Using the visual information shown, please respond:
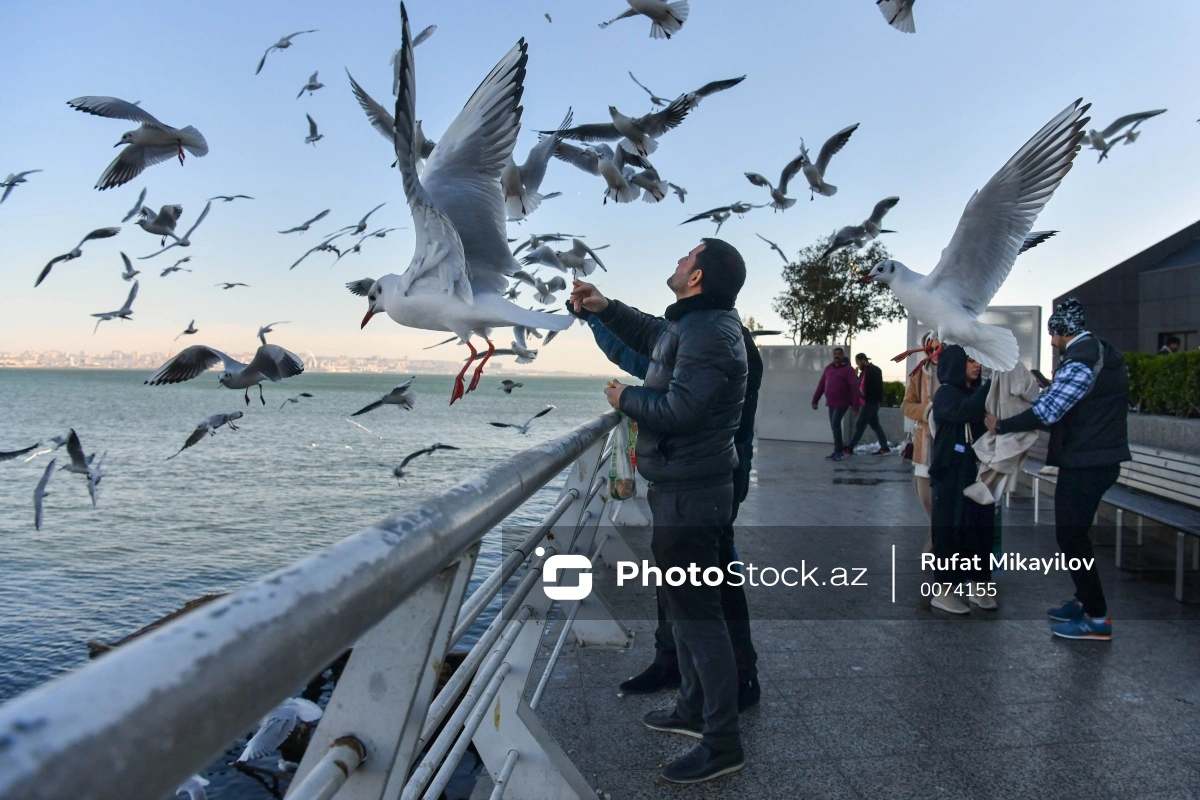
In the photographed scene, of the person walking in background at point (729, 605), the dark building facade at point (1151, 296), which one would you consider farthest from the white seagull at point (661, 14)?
the dark building facade at point (1151, 296)

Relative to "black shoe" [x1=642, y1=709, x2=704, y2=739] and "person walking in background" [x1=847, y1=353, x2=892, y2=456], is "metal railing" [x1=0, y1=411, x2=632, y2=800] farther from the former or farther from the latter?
"person walking in background" [x1=847, y1=353, x2=892, y2=456]

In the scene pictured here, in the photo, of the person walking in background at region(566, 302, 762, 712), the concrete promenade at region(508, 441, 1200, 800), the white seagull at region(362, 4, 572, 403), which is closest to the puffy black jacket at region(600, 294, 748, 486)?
the person walking in background at region(566, 302, 762, 712)

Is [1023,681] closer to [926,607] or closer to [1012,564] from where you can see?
[926,607]

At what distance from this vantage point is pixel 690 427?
2.89 m

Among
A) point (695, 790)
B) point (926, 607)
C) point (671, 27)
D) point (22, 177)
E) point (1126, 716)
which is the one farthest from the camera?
point (22, 177)

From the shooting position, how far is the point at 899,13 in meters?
7.35

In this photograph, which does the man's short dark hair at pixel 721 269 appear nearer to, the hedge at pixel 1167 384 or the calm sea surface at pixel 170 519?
the calm sea surface at pixel 170 519

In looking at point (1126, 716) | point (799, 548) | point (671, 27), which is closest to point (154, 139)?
point (671, 27)

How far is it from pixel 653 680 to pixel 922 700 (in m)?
1.08

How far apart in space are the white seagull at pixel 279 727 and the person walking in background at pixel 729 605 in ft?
7.31

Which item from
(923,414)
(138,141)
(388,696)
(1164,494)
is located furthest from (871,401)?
(388,696)

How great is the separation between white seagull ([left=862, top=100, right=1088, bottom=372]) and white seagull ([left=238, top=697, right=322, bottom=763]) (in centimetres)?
444

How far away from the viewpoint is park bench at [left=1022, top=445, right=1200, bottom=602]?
17.0ft

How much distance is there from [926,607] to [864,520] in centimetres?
283
